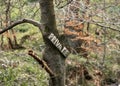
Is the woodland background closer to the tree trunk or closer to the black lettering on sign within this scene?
the tree trunk

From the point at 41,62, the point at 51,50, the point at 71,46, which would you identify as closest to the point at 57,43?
the point at 51,50

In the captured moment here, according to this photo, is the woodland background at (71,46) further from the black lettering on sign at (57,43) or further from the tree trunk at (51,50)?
the black lettering on sign at (57,43)

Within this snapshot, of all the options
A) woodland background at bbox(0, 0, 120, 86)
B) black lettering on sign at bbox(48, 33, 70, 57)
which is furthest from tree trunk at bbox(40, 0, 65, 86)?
woodland background at bbox(0, 0, 120, 86)

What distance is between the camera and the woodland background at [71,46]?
7066 millimetres

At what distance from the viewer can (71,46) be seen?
31.5 ft

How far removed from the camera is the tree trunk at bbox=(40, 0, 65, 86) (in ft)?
13.4

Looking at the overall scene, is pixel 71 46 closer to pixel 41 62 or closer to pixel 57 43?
pixel 57 43

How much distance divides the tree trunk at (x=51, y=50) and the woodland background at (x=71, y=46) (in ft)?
6.29

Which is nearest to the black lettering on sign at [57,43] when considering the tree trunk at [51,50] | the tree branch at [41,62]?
the tree trunk at [51,50]

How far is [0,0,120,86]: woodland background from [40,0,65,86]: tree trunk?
1916 millimetres

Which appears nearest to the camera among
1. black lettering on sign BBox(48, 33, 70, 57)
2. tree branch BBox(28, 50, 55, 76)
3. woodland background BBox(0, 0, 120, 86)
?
tree branch BBox(28, 50, 55, 76)

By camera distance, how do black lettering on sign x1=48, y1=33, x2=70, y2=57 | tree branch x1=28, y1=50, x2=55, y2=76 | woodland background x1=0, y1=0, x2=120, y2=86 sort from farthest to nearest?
woodland background x1=0, y1=0, x2=120, y2=86, black lettering on sign x1=48, y1=33, x2=70, y2=57, tree branch x1=28, y1=50, x2=55, y2=76

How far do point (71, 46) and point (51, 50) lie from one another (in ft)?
17.9

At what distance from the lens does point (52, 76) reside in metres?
4.17
